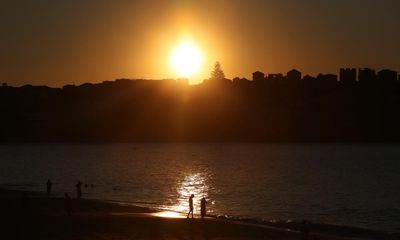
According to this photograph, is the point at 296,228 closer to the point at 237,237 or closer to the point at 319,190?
the point at 237,237

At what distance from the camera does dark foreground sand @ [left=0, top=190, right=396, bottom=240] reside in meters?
27.9

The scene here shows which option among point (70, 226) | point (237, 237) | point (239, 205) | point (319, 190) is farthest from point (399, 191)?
point (70, 226)

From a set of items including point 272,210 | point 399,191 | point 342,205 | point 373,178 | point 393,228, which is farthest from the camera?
point 373,178

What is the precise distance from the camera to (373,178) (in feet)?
305

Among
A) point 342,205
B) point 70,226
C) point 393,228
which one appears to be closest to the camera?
point 70,226

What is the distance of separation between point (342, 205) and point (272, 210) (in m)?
8.36

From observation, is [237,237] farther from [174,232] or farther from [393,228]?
[393,228]

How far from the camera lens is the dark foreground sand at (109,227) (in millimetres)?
27859

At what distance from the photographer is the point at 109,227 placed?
1197 inches

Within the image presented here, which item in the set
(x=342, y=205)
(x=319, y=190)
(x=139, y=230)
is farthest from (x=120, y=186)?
(x=139, y=230)

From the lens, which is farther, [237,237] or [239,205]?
A: [239,205]

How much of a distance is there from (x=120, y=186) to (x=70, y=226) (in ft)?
139

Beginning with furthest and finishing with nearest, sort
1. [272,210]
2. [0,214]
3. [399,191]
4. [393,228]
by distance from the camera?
1. [399,191]
2. [272,210]
3. [393,228]
4. [0,214]

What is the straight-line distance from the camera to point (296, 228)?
120 feet
